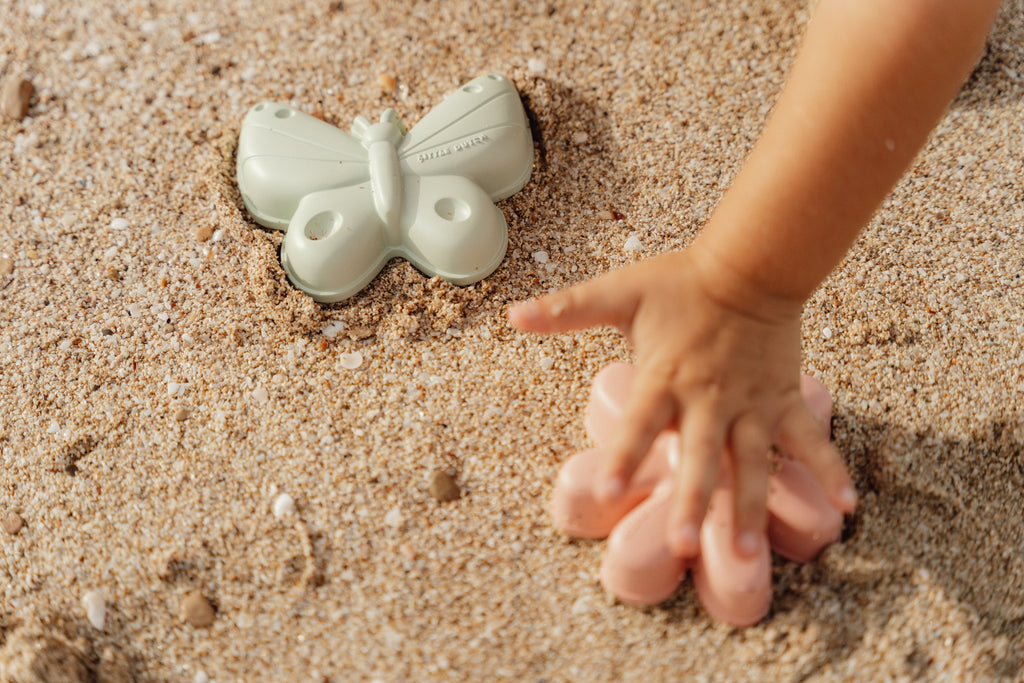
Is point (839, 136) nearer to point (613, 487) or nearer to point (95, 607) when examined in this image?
point (613, 487)

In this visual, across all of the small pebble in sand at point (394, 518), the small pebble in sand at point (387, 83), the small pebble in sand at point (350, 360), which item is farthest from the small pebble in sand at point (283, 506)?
the small pebble in sand at point (387, 83)

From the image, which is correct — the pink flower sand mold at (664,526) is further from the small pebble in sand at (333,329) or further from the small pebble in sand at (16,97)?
the small pebble in sand at (16,97)

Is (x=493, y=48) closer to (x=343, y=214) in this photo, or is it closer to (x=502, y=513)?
(x=343, y=214)

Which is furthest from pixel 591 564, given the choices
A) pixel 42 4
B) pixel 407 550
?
pixel 42 4

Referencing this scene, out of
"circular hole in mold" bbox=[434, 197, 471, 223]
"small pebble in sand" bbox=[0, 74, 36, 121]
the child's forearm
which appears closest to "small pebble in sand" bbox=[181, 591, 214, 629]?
"circular hole in mold" bbox=[434, 197, 471, 223]

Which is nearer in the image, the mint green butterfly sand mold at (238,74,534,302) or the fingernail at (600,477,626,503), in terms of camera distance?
the fingernail at (600,477,626,503)

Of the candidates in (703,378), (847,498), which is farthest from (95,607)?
(847,498)

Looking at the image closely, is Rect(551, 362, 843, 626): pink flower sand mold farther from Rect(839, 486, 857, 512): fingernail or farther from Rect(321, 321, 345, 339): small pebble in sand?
Rect(321, 321, 345, 339): small pebble in sand
